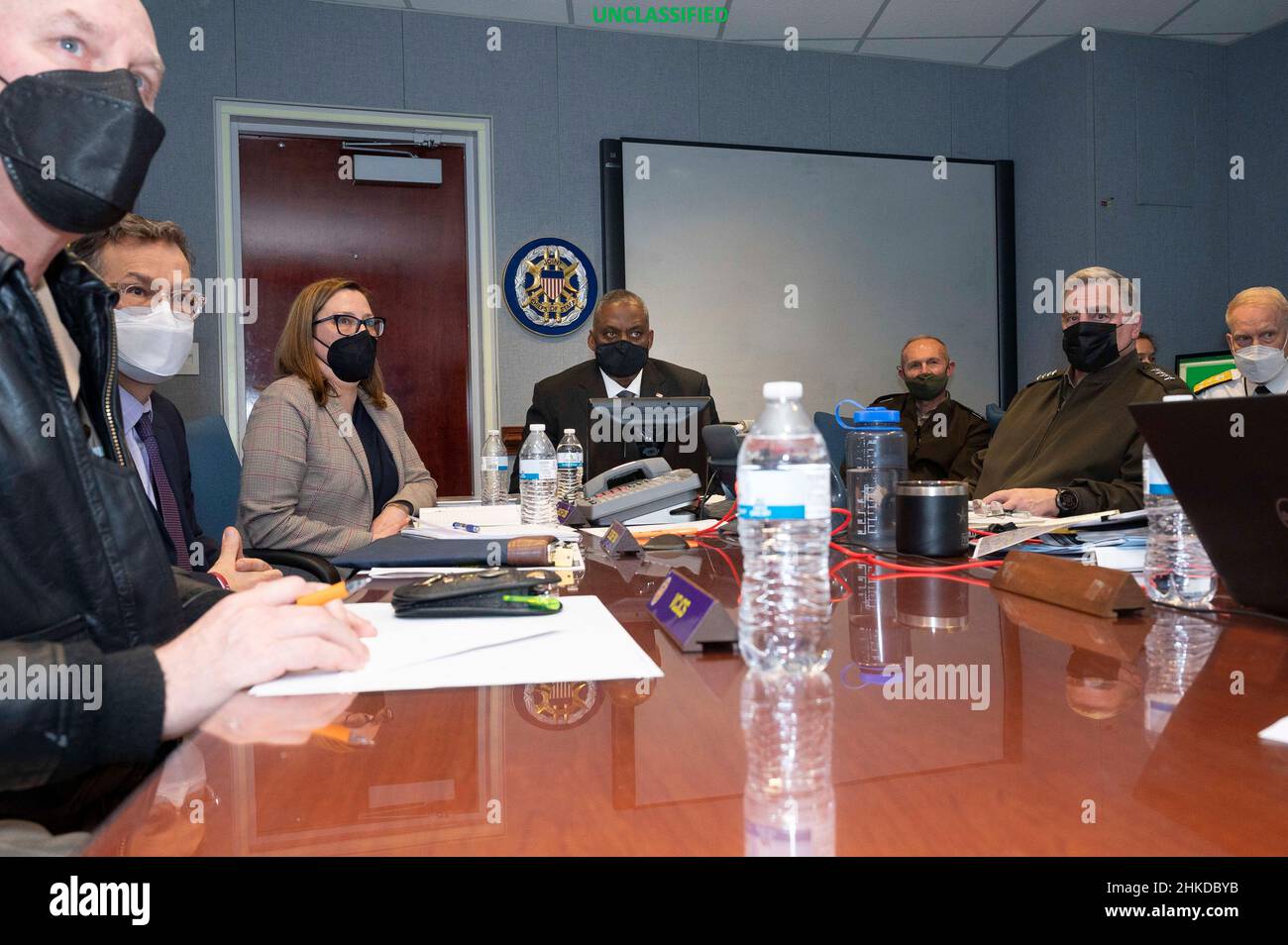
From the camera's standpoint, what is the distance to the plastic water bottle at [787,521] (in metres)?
0.71

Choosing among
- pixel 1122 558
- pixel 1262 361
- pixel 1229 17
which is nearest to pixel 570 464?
pixel 1122 558

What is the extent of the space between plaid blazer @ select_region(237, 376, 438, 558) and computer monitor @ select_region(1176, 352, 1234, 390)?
351 cm

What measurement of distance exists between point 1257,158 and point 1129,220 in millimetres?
665

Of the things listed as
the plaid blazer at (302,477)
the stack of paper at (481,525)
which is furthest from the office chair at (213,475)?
the stack of paper at (481,525)

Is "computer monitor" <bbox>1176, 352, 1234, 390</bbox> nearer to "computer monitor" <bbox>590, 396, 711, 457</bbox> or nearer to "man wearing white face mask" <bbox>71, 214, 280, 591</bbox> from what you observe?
"computer monitor" <bbox>590, 396, 711, 457</bbox>

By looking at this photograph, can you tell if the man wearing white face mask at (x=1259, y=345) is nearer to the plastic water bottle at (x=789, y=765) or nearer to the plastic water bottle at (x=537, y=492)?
the plastic water bottle at (x=537, y=492)

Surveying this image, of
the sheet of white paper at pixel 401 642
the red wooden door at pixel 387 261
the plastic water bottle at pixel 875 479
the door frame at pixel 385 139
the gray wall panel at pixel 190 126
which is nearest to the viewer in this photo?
the sheet of white paper at pixel 401 642

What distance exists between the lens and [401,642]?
809 mm

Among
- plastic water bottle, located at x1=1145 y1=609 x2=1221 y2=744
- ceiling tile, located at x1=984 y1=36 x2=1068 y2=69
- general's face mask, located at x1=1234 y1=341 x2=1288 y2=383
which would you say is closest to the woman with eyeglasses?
plastic water bottle, located at x1=1145 y1=609 x2=1221 y2=744

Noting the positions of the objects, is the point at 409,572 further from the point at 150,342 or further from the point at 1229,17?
the point at 1229,17

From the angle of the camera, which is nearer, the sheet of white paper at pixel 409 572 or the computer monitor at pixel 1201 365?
the sheet of white paper at pixel 409 572

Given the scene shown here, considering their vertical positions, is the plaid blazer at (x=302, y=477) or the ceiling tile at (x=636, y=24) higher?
the ceiling tile at (x=636, y=24)

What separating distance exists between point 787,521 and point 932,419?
3.50 meters
